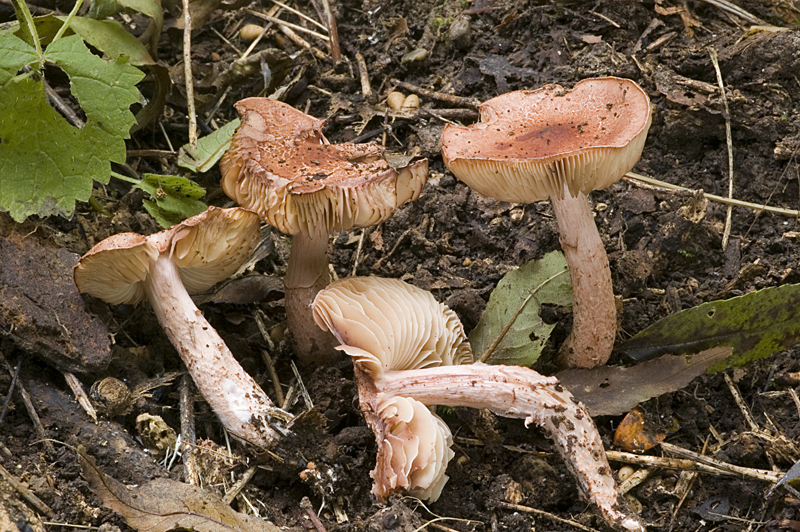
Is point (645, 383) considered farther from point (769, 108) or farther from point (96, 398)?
point (96, 398)

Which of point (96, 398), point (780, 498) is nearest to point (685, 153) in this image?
point (780, 498)

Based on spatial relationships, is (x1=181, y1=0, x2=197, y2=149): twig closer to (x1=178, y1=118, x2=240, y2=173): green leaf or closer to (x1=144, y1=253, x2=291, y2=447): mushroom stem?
(x1=178, y1=118, x2=240, y2=173): green leaf

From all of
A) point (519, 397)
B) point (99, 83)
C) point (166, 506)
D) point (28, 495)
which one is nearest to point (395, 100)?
point (99, 83)

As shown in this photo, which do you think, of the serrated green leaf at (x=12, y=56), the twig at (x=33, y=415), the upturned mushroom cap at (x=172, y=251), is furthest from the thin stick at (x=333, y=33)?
the twig at (x=33, y=415)

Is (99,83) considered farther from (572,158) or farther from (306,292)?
(572,158)

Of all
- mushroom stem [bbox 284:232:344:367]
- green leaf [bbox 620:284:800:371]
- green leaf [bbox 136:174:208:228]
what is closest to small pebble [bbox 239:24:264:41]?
green leaf [bbox 136:174:208:228]
